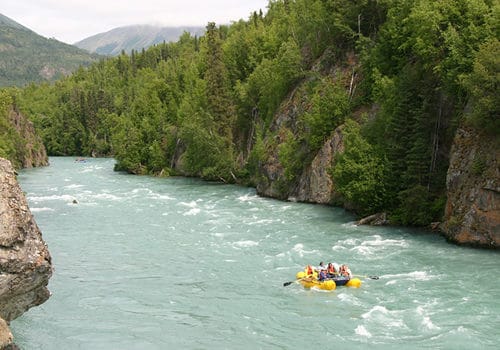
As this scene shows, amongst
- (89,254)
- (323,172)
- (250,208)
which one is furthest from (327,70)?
(89,254)

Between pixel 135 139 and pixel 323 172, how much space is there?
50.1 m

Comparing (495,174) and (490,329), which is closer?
(490,329)

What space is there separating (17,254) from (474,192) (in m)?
27.2

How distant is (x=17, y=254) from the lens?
16.6 m

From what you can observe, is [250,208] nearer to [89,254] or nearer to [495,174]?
[89,254]

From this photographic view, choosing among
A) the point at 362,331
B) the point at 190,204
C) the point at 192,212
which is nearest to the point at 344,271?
the point at 362,331

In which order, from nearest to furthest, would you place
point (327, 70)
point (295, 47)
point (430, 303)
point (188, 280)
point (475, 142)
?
point (430, 303) → point (188, 280) → point (475, 142) → point (327, 70) → point (295, 47)

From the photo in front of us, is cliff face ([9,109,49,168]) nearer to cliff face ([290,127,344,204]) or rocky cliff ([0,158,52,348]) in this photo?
cliff face ([290,127,344,204])

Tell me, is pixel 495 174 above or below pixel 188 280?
above

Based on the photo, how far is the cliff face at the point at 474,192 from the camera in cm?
3297

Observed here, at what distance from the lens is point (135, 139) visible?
305 ft

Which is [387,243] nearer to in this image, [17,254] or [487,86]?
[487,86]

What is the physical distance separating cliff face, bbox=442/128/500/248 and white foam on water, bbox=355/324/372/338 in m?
15.1

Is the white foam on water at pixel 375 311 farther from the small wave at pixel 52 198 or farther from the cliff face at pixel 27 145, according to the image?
the cliff face at pixel 27 145
